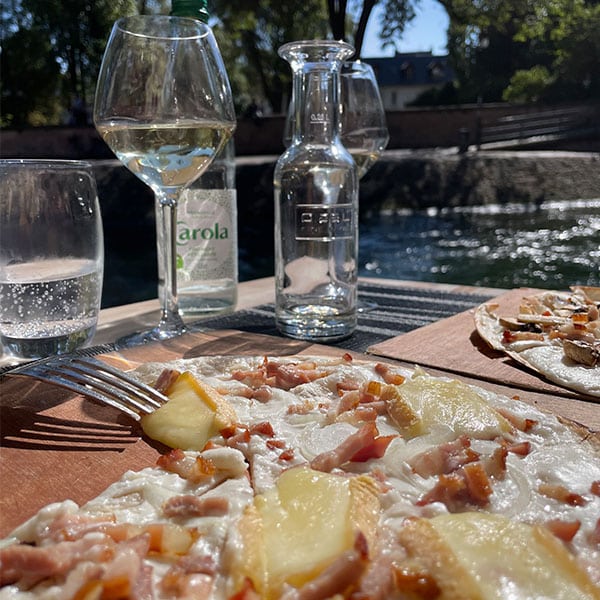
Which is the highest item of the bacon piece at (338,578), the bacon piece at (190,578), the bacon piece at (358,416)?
the bacon piece at (338,578)

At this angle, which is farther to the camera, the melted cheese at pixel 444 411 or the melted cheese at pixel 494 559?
the melted cheese at pixel 444 411

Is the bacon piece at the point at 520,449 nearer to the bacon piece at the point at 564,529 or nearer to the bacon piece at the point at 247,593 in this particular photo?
the bacon piece at the point at 564,529

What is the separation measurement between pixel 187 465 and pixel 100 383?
11.4 inches

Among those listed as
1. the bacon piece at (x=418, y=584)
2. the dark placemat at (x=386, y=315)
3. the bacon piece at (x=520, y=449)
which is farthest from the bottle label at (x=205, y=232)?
the bacon piece at (x=418, y=584)

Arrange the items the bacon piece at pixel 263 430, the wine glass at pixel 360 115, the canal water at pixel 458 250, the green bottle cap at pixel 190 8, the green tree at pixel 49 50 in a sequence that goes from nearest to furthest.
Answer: the bacon piece at pixel 263 430 → the green bottle cap at pixel 190 8 → the wine glass at pixel 360 115 → the canal water at pixel 458 250 → the green tree at pixel 49 50

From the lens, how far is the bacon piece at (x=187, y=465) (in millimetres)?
826

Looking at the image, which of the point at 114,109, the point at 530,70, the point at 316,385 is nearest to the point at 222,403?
the point at 316,385

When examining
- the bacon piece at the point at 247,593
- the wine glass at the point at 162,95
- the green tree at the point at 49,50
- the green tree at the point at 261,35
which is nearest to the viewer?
the bacon piece at the point at 247,593

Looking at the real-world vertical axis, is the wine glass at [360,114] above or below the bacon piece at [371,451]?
above

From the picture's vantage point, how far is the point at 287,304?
166 centimetres

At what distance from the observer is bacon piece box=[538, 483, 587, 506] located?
77 cm

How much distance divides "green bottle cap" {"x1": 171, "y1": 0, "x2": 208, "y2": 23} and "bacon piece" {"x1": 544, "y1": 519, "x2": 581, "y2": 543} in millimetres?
1400

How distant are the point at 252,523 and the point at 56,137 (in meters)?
17.1

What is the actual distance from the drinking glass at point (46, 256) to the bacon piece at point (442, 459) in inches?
30.0
